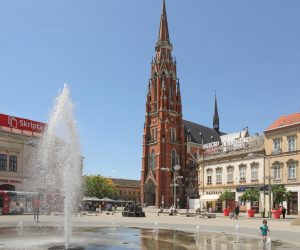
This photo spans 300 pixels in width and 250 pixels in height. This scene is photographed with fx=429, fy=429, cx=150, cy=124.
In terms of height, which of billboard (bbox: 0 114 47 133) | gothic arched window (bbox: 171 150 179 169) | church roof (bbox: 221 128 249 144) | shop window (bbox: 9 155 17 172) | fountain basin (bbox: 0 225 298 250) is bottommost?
fountain basin (bbox: 0 225 298 250)

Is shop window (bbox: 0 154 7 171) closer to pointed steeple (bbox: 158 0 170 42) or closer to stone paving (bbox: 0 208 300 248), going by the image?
stone paving (bbox: 0 208 300 248)

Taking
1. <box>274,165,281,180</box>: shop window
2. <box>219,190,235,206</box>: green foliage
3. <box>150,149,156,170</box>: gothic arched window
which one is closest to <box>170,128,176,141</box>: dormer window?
<box>150,149,156,170</box>: gothic arched window

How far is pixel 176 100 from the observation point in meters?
116

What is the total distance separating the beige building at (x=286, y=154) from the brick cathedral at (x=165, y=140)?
4093 cm

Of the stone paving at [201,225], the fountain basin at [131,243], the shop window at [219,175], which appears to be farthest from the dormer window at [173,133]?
the fountain basin at [131,243]

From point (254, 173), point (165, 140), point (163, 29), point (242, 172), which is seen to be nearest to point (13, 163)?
point (242, 172)

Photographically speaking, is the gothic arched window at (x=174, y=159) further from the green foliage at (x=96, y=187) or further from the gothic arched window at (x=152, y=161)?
the green foliage at (x=96, y=187)

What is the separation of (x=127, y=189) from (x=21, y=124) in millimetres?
108894

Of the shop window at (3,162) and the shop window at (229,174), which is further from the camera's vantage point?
the shop window at (229,174)

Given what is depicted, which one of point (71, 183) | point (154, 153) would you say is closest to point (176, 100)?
point (154, 153)

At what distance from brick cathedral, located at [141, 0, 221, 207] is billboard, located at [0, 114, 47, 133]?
38.1 meters

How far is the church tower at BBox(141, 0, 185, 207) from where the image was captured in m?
104

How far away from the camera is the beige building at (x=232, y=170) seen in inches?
2640

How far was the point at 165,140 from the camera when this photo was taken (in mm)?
106938
